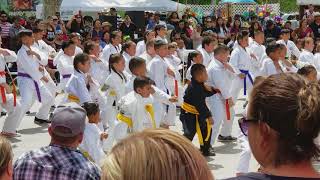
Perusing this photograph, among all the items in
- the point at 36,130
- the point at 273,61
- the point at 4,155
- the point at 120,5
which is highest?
the point at 4,155

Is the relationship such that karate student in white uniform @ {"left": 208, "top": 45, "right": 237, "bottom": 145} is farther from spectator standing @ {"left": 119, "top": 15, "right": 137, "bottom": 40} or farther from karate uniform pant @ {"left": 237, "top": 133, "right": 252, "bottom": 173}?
spectator standing @ {"left": 119, "top": 15, "right": 137, "bottom": 40}

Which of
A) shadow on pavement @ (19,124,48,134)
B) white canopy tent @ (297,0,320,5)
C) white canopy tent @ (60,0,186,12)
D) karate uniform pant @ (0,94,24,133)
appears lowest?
shadow on pavement @ (19,124,48,134)

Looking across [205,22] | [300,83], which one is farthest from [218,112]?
[205,22]

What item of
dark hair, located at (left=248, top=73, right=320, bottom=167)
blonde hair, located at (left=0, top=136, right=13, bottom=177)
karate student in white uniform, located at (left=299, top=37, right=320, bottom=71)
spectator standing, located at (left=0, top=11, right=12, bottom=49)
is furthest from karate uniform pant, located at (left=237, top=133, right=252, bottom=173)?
spectator standing, located at (left=0, top=11, right=12, bottom=49)

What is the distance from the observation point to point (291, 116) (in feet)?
6.70

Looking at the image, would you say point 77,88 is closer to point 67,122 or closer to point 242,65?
point 242,65

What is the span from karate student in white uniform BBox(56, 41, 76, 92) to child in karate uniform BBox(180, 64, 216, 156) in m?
2.75

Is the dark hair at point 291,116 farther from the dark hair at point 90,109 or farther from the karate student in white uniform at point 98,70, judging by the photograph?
the karate student in white uniform at point 98,70

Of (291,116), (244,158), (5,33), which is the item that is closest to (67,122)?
(291,116)

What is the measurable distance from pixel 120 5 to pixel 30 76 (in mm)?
8693

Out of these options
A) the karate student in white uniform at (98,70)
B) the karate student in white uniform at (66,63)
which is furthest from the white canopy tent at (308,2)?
the karate student in white uniform at (66,63)

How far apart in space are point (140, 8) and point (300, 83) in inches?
617

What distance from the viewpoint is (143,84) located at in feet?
22.5

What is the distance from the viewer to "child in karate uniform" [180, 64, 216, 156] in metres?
7.55
